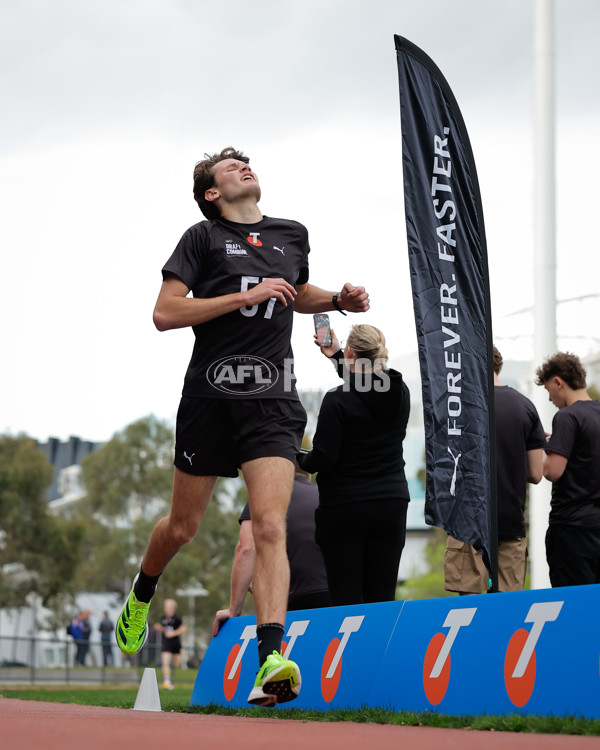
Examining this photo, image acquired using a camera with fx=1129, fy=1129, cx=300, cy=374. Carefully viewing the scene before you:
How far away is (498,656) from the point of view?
448 cm

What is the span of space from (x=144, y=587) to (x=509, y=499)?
7.50ft

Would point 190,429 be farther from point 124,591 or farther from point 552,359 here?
point 124,591

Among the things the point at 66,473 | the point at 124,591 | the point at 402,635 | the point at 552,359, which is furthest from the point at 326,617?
the point at 66,473

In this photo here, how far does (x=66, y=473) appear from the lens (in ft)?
300

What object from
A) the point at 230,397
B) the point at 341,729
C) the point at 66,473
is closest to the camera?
the point at 341,729

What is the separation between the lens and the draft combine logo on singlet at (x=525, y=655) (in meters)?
4.30

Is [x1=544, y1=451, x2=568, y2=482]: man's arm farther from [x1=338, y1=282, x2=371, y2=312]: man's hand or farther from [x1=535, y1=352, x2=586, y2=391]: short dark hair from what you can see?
[x1=338, y1=282, x2=371, y2=312]: man's hand

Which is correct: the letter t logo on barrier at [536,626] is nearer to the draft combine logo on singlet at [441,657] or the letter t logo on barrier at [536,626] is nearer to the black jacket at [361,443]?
Answer: the draft combine logo on singlet at [441,657]

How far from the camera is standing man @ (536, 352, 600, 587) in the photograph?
6492 millimetres

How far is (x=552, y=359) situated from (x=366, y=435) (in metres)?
1.52

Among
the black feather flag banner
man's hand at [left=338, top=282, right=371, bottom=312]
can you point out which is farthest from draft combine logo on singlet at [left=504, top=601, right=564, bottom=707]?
man's hand at [left=338, top=282, right=371, bottom=312]

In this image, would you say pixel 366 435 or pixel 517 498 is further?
pixel 517 498

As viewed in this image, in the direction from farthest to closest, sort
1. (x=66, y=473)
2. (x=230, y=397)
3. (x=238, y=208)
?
(x=66, y=473), (x=238, y=208), (x=230, y=397)

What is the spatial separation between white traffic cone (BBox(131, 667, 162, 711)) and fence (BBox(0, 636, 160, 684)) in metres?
16.7
